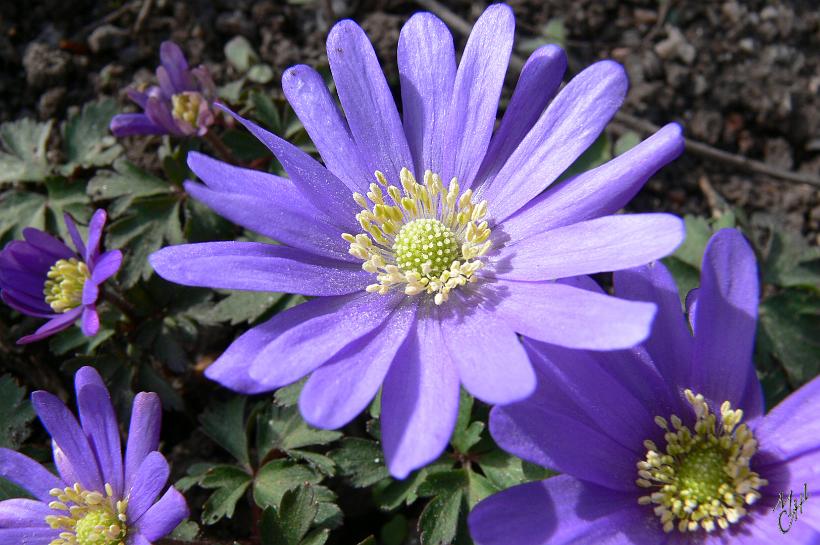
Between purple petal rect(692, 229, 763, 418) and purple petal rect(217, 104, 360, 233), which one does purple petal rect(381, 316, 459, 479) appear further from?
purple petal rect(692, 229, 763, 418)

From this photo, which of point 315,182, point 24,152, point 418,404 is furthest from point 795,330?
point 24,152

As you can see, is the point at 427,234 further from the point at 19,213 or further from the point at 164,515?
the point at 19,213

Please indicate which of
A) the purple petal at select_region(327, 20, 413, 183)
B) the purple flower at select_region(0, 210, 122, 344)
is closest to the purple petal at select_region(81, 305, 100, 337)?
the purple flower at select_region(0, 210, 122, 344)

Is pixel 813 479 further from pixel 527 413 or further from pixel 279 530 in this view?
pixel 279 530

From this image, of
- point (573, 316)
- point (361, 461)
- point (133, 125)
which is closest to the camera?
point (573, 316)

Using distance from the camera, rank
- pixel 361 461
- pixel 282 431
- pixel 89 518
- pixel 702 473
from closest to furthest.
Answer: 1. pixel 702 473
2. pixel 89 518
3. pixel 361 461
4. pixel 282 431

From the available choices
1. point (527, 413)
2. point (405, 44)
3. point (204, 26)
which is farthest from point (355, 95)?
point (204, 26)
